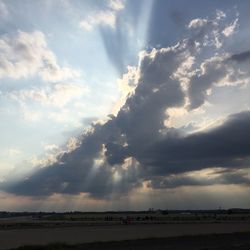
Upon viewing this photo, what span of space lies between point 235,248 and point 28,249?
1914 centimetres

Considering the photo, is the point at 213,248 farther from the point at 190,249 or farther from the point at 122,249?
the point at 122,249

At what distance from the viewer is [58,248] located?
164ft

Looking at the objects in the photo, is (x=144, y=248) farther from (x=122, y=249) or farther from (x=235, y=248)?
(x=235, y=248)

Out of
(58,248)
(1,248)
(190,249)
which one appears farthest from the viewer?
(1,248)

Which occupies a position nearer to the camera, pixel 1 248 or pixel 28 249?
pixel 28 249

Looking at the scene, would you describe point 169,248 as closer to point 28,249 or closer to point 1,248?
point 28,249

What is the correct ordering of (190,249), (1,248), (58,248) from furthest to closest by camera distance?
(1,248)
(58,248)
(190,249)

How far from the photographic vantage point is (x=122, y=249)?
156ft

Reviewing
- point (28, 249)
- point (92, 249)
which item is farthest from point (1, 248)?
point (92, 249)

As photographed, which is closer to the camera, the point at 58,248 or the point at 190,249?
the point at 190,249

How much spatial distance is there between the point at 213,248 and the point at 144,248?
20.9 feet

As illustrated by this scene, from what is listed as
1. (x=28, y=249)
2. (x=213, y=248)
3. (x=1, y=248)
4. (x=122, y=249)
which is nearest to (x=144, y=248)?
(x=122, y=249)

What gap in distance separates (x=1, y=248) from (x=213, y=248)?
22.1 m

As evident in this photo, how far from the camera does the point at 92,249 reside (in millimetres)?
48562
